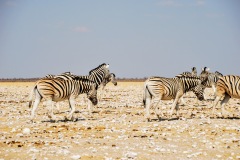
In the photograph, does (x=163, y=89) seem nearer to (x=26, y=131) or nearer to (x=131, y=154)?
(x=26, y=131)

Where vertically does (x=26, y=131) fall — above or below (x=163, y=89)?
below

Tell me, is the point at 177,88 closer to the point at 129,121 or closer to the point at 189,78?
the point at 189,78

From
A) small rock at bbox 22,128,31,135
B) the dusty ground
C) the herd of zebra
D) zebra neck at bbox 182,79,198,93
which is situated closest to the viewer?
the dusty ground

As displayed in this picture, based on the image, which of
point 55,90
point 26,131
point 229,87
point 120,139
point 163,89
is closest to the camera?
point 120,139

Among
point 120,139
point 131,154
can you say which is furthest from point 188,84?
point 131,154

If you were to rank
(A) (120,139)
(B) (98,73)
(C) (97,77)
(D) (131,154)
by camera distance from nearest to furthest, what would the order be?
(D) (131,154), (A) (120,139), (C) (97,77), (B) (98,73)

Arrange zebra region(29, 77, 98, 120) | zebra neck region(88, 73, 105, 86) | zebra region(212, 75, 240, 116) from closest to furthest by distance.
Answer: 1. zebra region(29, 77, 98, 120)
2. zebra region(212, 75, 240, 116)
3. zebra neck region(88, 73, 105, 86)

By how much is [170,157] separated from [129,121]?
6.80m

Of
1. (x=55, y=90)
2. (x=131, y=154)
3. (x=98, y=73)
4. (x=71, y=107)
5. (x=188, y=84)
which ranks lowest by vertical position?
(x=131, y=154)

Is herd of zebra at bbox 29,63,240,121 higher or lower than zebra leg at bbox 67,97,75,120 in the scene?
higher

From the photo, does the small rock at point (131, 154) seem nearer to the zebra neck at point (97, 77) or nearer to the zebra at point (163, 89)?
the zebra at point (163, 89)

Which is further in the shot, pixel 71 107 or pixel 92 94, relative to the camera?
pixel 92 94

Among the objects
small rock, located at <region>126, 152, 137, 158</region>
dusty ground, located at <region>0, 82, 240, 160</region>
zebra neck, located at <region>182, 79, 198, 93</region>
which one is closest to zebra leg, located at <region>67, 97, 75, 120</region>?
dusty ground, located at <region>0, 82, 240, 160</region>

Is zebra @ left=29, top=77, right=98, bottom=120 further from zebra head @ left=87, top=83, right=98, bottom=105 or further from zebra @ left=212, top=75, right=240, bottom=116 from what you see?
zebra @ left=212, top=75, right=240, bottom=116
